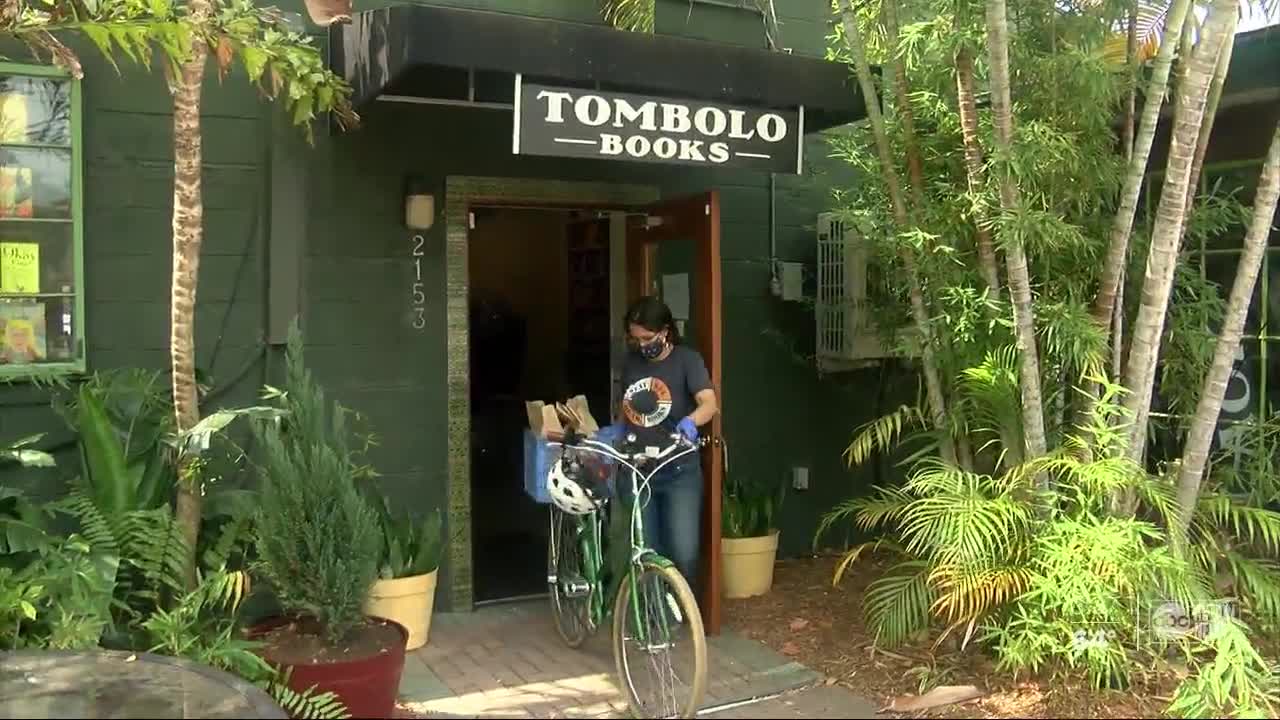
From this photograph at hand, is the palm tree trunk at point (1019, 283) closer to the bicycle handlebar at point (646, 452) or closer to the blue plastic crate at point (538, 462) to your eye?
the bicycle handlebar at point (646, 452)

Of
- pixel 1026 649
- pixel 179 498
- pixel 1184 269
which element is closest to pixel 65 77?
pixel 179 498

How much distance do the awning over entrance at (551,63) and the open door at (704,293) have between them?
0.63m

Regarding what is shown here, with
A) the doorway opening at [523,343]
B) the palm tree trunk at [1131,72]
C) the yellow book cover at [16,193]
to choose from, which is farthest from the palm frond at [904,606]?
the yellow book cover at [16,193]

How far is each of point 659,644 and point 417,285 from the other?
2.32m

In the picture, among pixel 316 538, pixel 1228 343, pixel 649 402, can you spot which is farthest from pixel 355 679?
pixel 1228 343

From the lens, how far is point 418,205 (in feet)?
17.6

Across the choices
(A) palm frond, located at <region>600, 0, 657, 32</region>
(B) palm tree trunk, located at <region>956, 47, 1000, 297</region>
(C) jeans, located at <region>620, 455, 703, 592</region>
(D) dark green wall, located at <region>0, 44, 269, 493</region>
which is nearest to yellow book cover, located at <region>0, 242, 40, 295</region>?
(D) dark green wall, located at <region>0, 44, 269, 493</region>

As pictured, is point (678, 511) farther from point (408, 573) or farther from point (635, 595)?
point (408, 573)

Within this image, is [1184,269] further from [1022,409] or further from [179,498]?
[179,498]

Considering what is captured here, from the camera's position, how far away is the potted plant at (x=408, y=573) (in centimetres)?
483

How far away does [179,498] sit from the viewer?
4.42m

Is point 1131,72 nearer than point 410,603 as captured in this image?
Yes

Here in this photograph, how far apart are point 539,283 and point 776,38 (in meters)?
3.64

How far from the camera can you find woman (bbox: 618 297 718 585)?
15.4 feet
